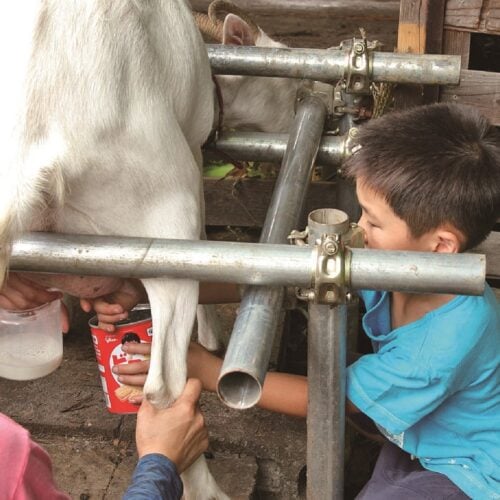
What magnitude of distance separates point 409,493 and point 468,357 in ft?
1.28

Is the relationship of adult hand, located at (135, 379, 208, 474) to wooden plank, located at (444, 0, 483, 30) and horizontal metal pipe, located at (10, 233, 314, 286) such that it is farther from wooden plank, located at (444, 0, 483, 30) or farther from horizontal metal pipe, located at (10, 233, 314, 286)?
wooden plank, located at (444, 0, 483, 30)

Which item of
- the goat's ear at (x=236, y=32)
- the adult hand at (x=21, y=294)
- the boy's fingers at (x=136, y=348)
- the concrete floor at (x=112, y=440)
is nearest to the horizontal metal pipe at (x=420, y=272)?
the boy's fingers at (x=136, y=348)

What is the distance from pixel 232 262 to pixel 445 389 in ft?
1.89

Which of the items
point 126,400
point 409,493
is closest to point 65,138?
point 126,400

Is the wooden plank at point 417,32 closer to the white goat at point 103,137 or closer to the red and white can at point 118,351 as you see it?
the white goat at point 103,137

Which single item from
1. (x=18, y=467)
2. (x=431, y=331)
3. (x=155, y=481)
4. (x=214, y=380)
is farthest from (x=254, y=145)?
(x=18, y=467)

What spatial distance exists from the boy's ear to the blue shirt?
0.11 metres

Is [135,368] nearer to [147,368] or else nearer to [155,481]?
[147,368]

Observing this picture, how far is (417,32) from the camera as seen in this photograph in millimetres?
2574

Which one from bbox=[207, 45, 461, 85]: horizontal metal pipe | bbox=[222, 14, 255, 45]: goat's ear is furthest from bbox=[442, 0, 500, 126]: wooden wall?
bbox=[222, 14, 255, 45]: goat's ear

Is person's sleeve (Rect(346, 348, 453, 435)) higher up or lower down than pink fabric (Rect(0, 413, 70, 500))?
lower down

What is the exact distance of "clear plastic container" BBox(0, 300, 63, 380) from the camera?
6.53ft

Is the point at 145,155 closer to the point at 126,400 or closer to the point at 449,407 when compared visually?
the point at 126,400

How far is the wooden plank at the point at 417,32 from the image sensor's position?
2.56 meters
